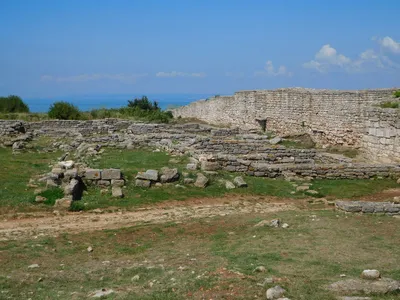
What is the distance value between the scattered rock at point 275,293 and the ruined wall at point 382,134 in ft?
47.4

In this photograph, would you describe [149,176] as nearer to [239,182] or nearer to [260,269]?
[239,182]

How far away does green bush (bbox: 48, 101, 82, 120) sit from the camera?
38.6 m

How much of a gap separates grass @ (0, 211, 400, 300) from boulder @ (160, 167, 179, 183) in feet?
11.5

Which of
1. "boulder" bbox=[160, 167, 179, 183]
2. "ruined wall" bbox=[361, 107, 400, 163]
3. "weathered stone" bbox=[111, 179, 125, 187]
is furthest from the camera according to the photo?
"ruined wall" bbox=[361, 107, 400, 163]

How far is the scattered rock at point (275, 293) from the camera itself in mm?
6285

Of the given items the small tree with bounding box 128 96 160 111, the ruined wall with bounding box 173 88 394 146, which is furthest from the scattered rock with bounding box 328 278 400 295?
the small tree with bounding box 128 96 160 111

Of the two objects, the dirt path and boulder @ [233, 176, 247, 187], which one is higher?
boulder @ [233, 176, 247, 187]

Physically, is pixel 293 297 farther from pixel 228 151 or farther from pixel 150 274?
pixel 228 151

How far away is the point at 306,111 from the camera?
28781 millimetres

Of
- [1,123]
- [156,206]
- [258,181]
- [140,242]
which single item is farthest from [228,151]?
[1,123]

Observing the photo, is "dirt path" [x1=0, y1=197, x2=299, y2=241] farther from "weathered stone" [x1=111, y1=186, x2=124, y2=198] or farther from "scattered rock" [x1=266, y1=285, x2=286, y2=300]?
"scattered rock" [x1=266, y1=285, x2=286, y2=300]

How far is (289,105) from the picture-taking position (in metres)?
30.5

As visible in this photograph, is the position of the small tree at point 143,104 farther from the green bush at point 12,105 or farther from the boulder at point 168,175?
the boulder at point 168,175

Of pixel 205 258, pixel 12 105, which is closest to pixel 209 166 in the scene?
pixel 205 258
